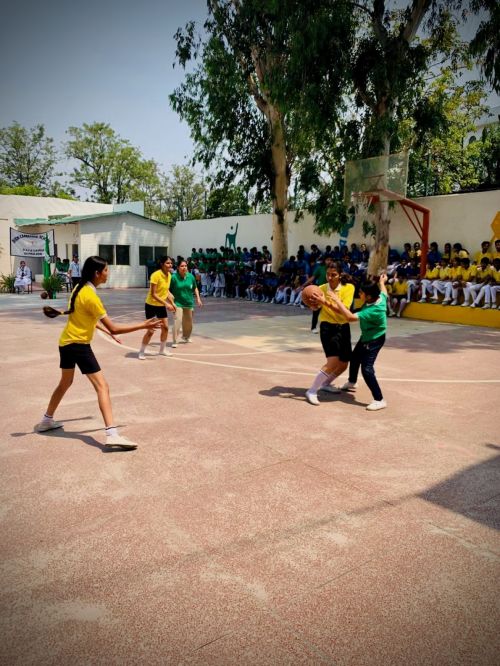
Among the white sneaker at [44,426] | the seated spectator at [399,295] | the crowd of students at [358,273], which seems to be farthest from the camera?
the seated spectator at [399,295]

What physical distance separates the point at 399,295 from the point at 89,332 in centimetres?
1294

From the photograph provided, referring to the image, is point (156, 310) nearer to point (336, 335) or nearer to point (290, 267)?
point (336, 335)

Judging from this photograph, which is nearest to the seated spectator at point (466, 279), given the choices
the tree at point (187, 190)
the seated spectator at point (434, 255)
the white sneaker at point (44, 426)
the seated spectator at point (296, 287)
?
the seated spectator at point (434, 255)

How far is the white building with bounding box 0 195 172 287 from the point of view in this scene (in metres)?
26.3

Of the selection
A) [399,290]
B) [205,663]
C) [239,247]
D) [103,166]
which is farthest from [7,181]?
[205,663]

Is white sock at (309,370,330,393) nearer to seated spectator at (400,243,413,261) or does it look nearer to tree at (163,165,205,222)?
seated spectator at (400,243,413,261)

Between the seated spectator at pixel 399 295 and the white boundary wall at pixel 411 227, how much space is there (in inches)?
120

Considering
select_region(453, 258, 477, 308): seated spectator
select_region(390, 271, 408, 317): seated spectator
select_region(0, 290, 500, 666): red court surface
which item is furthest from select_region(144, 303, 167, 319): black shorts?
select_region(453, 258, 477, 308): seated spectator

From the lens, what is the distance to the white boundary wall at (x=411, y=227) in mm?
17188

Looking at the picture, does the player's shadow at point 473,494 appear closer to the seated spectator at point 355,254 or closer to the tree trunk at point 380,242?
the tree trunk at point 380,242

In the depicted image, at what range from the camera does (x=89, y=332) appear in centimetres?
518

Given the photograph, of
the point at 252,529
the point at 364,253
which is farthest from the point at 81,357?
the point at 364,253

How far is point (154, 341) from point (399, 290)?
342 inches

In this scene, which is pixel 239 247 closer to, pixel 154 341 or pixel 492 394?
pixel 154 341
